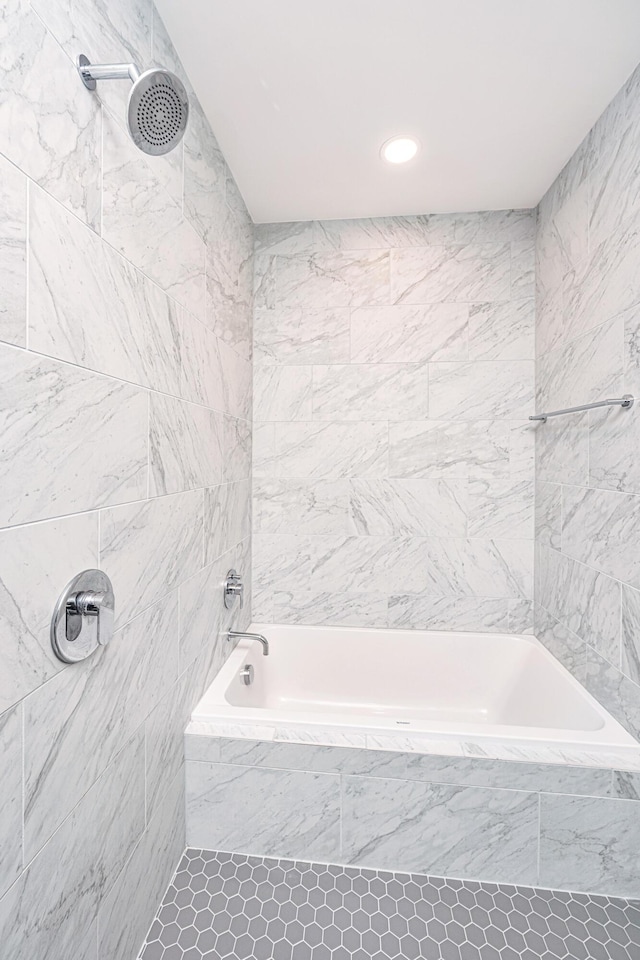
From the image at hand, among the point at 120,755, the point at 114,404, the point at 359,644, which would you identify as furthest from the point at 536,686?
the point at 114,404

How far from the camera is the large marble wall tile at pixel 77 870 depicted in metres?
0.80

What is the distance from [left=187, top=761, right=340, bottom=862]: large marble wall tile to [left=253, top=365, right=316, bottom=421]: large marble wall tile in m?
1.55

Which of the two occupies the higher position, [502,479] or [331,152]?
[331,152]

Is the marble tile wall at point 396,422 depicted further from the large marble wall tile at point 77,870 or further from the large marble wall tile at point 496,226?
the large marble wall tile at point 77,870

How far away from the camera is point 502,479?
7.52 feet

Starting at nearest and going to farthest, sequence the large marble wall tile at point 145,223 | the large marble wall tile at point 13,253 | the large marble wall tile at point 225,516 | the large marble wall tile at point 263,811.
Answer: the large marble wall tile at point 13,253
the large marble wall tile at point 145,223
the large marble wall tile at point 263,811
the large marble wall tile at point 225,516

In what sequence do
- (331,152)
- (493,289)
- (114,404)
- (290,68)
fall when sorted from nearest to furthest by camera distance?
(114,404) < (290,68) < (331,152) < (493,289)

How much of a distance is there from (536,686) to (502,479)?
932 mm

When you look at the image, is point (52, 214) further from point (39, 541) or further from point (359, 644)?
point (359, 644)

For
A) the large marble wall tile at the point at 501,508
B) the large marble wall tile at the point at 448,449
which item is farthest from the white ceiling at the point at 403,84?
the large marble wall tile at the point at 501,508

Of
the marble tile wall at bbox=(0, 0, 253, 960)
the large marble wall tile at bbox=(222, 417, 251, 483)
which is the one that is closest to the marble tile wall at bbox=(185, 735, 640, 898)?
the marble tile wall at bbox=(0, 0, 253, 960)

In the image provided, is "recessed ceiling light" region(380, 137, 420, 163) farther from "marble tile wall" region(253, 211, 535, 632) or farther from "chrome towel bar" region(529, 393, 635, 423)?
"chrome towel bar" region(529, 393, 635, 423)

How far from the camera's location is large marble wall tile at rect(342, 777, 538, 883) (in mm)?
1427

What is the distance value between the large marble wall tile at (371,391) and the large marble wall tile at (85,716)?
135 centimetres
